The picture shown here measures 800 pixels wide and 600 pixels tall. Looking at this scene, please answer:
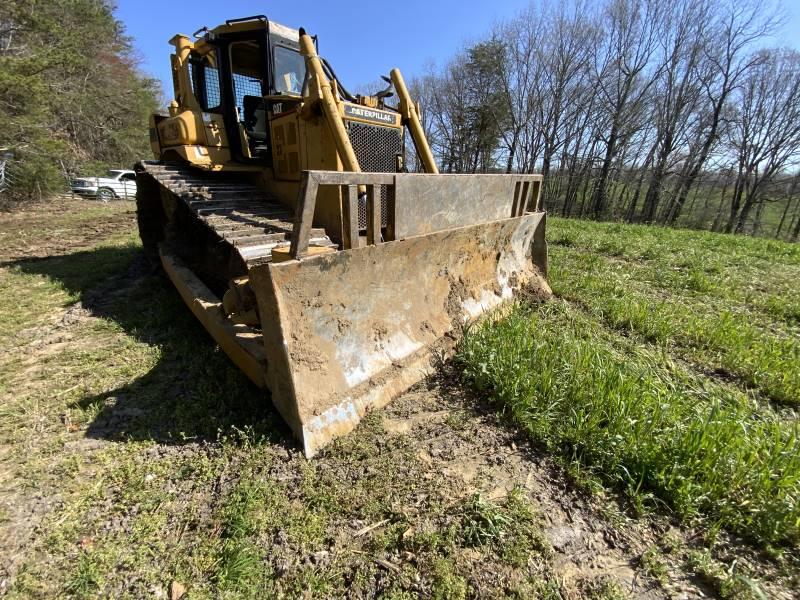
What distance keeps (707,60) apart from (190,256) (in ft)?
94.5

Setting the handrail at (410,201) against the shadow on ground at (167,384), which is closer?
the handrail at (410,201)

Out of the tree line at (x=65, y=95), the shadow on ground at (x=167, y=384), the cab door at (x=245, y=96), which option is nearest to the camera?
the shadow on ground at (x=167, y=384)

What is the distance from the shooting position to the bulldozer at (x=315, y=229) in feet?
7.32

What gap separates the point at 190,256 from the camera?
4621mm

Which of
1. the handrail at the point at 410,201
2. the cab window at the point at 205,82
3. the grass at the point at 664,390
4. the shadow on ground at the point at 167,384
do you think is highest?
the cab window at the point at 205,82

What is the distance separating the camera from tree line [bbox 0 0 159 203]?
1168 cm

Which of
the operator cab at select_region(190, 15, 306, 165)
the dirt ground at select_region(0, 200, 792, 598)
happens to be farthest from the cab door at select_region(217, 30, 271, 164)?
the dirt ground at select_region(0, 200, 792, 598)

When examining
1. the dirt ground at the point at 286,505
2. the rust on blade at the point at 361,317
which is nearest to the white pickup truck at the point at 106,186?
the dirt ground at the point at 286,505

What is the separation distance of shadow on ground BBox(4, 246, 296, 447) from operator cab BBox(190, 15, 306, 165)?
223 cm

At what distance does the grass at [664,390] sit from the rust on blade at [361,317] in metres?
0.39

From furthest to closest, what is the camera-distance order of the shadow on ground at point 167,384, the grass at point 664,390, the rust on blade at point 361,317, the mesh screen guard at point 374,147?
1. the mesh screen guard at point 374,147
2. the shadow on ground at point 167,384
3. the rust on blade at point 361,317
4. the grass at point 664,390

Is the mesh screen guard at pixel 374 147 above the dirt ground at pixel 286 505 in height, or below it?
above

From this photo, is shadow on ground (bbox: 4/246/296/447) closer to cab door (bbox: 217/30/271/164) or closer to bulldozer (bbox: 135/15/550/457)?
bulldozer (bbox: 135/15/550/457)

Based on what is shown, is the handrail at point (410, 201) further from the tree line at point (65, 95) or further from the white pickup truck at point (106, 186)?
the white pickup truck at point (106, 186)
